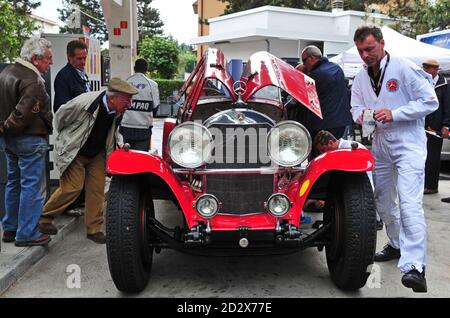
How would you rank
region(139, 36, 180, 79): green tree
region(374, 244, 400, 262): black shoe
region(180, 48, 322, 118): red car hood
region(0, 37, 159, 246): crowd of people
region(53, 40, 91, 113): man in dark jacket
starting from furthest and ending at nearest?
region(139, 36, 180, 79): green tree, region(53, 40, 91, 113): man in dark jacket, region(374, 244, 400, 262): black shoe, region(0, 37, 159, 246): crowd of people, region(180, 48, 322, 118): red car hood

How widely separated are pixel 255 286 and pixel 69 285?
4.75ft

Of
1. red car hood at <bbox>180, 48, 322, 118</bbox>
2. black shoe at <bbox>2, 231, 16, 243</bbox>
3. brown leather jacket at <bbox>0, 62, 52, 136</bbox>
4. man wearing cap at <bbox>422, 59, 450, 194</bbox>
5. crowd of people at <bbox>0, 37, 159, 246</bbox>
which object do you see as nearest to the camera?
red car hood at <bbox>180, 48, 322, 118</bbox>

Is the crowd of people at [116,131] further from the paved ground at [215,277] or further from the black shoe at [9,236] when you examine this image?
the paved ground at [215,277]

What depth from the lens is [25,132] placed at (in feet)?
13.1

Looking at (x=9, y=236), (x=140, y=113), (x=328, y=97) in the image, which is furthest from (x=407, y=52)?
(x=9, y=236)

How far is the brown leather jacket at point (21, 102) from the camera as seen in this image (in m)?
3.86

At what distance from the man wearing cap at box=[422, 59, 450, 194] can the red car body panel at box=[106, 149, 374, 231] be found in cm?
351

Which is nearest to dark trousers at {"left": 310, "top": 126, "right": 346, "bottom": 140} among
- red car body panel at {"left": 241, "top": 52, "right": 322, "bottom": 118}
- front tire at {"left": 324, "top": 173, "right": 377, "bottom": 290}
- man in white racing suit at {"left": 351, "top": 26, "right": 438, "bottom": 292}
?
red car body panel at {"left": 241, "top": 52, "right": 322, "bottom": 118}

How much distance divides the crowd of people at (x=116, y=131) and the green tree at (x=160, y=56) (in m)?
24.7

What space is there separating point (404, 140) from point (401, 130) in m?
0.08

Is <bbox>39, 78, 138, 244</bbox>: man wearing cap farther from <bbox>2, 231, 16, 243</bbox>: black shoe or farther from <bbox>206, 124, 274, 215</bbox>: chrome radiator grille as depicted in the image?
<bbox>206, 124, 274, 215</bbox>: chrome radiator grille

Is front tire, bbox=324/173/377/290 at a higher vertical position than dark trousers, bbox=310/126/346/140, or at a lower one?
lower

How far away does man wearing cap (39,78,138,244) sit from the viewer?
4.18m

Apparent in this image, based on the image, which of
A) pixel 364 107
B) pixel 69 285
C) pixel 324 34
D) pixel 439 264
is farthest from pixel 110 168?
pixel 324 34
